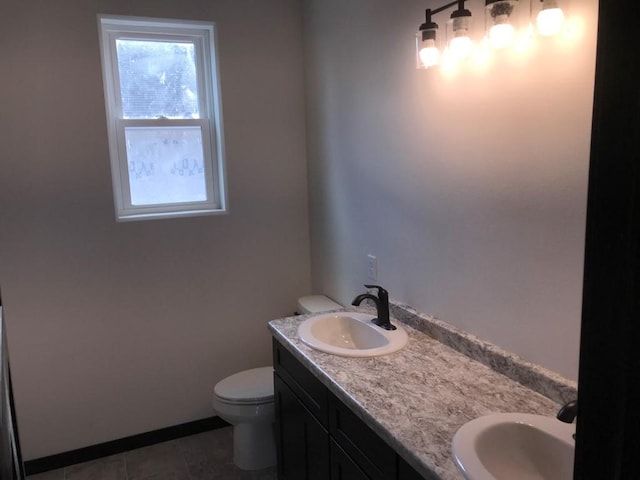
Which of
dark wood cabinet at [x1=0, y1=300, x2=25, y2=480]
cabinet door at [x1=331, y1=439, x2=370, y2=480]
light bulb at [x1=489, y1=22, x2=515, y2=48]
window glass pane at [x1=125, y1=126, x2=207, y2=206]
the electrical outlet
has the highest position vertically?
light bulb at [x1=489, y1=22, x2=515, y2=48]

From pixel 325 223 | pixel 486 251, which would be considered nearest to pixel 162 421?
pixel 325 223

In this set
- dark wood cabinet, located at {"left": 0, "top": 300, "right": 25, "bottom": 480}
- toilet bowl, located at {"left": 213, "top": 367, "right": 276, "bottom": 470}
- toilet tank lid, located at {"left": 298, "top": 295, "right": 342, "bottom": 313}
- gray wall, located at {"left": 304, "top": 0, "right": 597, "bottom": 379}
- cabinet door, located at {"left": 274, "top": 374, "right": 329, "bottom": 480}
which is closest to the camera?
dark wood cabinet, located at {"left": 0, "top": 300, "right": 25, "bottom": 480}

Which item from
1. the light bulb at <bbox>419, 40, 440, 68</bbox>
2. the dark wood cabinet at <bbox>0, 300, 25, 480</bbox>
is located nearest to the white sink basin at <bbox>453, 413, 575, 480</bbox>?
the dark wood cabinet at <bbox>0, 300, 25, 480</bbox>

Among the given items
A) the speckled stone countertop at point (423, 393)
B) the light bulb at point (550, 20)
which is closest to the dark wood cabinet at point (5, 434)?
the speckled stone countertop at point (423, 393)

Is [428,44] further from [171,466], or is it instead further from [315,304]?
[171,466]

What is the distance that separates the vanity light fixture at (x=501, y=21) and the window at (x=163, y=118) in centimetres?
170

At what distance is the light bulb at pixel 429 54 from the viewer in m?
1.78

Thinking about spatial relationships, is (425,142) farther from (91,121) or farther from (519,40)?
(91,121)

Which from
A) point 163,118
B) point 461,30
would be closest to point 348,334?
point 461,30

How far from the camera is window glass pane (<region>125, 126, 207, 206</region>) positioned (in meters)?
2.79

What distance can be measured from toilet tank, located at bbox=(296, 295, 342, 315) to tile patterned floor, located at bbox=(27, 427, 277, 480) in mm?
856

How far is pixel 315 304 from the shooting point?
2881mm

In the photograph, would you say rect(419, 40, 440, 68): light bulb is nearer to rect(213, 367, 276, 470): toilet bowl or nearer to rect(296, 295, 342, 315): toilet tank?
rect(296, 295, 342, 315): toilet tank

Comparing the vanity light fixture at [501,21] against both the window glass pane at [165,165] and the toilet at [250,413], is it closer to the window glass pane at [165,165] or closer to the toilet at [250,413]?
the toilet at [250,413]
